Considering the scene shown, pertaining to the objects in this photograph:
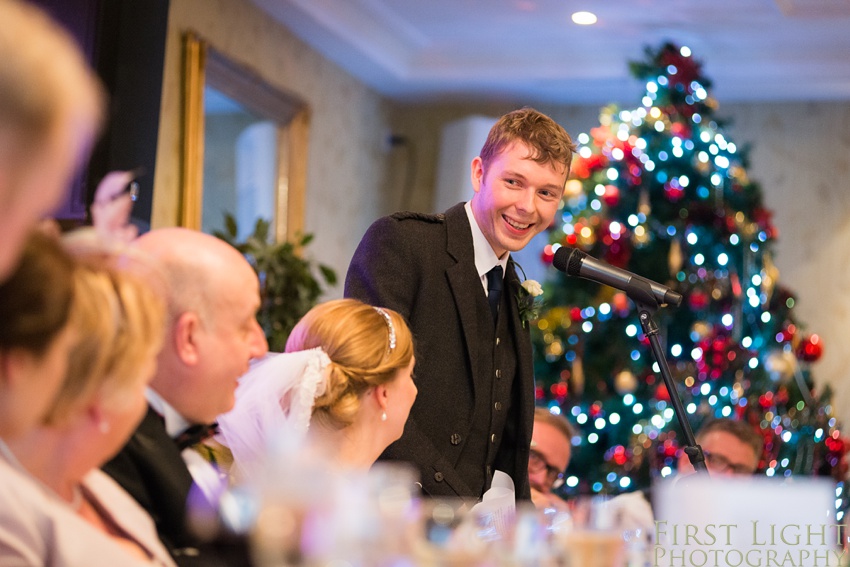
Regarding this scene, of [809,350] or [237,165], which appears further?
[809,350]

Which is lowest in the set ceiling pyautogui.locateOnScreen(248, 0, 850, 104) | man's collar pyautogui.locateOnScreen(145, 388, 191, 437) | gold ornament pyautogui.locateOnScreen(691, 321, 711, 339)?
man's collar pyautogui.locateOnScreen(145, 388, 191, 437)

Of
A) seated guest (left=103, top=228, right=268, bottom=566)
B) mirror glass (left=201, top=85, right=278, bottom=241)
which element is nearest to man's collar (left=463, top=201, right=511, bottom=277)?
seated guest (left=103, top=228, right=268, bottom=566)

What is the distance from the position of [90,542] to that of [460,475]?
159cm

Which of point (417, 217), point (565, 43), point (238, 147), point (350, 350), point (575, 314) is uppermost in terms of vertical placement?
point (565, 43)

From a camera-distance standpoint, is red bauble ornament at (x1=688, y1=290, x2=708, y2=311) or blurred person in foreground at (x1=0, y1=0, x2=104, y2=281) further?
red bauble ornament at (x1=688, y1=290, x2=708, y2=311)

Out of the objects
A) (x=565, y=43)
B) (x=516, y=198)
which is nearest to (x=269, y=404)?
(x=516, y=198)

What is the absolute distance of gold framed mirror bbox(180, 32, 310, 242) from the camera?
17.2 ft

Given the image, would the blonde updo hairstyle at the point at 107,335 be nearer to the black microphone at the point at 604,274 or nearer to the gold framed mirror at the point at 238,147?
the black microphone at the point at 604,274

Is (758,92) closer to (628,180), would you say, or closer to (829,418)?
(628,180)

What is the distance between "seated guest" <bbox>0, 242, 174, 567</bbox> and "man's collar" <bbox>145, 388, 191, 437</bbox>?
357 millimetres

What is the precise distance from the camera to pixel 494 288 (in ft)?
9.52

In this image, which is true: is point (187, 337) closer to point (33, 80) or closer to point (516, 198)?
point (33, 80)

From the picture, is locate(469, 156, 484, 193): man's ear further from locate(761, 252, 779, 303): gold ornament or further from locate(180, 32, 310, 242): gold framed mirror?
locate(761, 252, 779, 303): gold ornament

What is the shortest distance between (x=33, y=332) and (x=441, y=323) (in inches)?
67.3
